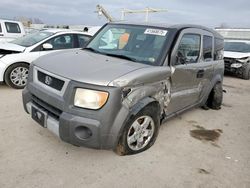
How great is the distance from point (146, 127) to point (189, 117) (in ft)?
6.31

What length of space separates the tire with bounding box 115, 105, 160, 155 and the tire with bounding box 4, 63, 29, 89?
390 cm

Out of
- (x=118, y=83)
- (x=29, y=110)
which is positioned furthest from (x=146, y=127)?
(x=29, y=110)

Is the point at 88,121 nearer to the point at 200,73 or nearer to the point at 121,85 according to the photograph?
the point at 121,85

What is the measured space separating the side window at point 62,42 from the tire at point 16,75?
98cm

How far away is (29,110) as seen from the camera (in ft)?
10.7

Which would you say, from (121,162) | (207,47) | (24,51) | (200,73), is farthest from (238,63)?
(121,162)

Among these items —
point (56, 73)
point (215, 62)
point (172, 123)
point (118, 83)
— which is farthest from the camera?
point (215, 62)

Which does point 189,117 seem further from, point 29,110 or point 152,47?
point 29,110

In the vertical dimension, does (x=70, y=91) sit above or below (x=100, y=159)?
above

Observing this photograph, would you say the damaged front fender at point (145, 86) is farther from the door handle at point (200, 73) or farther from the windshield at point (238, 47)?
the windshield at point (238, 47)

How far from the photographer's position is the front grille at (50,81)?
2826mm

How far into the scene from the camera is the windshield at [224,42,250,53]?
1089 cm

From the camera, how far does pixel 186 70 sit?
12.6 ft

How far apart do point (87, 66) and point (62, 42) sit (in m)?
4.12
